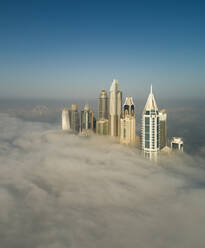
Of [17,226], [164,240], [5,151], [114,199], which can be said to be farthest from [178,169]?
[5,151]

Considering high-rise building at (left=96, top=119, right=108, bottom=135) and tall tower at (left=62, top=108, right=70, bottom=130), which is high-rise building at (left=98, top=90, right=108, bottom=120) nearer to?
high-rise building at (left=96, top=119, right=108, bottom=135)

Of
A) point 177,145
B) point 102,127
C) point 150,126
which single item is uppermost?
point 150,126

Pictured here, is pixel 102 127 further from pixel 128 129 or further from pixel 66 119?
pixel 66 119

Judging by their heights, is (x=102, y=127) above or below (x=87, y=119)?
below

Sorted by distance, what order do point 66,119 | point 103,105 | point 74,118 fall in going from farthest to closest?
point 66,119 < point 74,118 < point 103,105

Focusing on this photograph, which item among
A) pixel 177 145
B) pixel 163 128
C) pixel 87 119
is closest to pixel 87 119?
pixel 87 119

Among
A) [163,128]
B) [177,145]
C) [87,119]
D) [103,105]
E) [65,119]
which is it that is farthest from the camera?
[65,119]

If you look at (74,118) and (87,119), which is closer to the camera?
(87,119)

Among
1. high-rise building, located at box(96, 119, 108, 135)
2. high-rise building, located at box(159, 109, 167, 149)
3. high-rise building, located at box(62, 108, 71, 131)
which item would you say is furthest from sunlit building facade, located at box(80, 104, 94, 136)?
high-rise building, located at box(159, 109, 167, 149)
